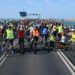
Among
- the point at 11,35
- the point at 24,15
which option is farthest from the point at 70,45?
the point at 24,15

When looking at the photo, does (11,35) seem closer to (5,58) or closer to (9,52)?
(9,52)

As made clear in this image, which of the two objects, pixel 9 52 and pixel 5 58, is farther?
pixel 9 52

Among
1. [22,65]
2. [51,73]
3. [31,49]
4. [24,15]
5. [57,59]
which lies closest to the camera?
[51,73]

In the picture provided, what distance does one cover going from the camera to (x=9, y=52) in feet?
83.5

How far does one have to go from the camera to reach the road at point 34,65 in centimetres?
1667

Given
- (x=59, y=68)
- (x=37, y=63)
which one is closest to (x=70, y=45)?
(x=37, y=63)

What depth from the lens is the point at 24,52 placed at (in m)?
25.7

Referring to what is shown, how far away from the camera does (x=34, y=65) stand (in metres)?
19.0

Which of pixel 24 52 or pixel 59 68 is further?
pixel 24 52

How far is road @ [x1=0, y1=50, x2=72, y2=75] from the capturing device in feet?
54.7

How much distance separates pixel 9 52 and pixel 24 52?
0.99 m

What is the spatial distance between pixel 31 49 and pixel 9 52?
7.18 ft

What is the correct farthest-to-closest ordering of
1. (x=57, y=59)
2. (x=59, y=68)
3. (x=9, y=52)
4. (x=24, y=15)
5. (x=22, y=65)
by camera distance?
1. (x=24, y=15)
2. (x=9, y=52)
3. (x=57, y=59)
4. (x=22, y=65)
5. (x=59, y=68)

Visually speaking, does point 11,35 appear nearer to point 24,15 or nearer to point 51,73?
point 51,73
